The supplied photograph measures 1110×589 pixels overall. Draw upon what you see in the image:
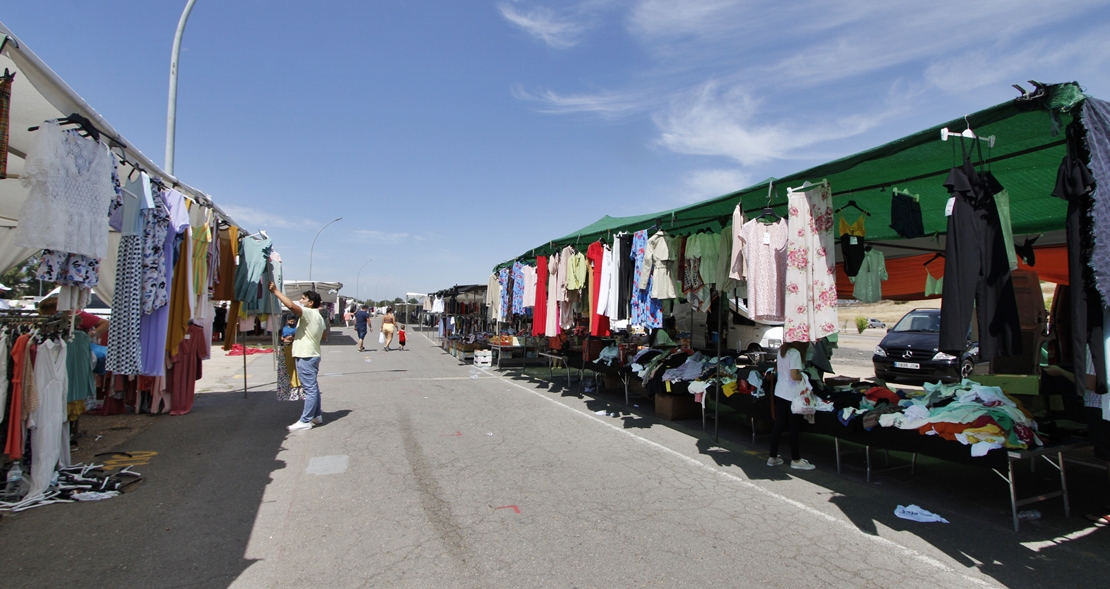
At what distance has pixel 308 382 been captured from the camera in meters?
7.61

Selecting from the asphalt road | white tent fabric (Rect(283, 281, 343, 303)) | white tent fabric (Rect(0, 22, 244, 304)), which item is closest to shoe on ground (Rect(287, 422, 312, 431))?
the asphalt road

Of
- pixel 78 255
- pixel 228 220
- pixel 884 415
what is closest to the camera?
pixel 78 255

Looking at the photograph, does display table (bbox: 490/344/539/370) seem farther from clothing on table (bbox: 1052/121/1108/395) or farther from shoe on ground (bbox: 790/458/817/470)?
clothing on table (bbox: 1052/121/1108/395)

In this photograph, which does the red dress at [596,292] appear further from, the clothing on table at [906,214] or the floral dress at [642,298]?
the clothing on table at [906,214]

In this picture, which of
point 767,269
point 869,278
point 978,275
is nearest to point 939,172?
point 767,269

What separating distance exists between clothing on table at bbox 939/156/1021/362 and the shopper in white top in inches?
78.4

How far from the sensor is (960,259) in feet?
12.9

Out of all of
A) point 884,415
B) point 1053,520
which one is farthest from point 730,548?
point 1053,520

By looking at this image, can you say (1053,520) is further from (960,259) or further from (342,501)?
(342,501)

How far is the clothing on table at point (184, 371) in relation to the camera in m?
8.38

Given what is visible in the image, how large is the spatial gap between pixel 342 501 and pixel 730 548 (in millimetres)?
3197

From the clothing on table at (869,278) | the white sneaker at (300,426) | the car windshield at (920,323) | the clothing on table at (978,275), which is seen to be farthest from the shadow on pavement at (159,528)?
the car windshield at (920,323)

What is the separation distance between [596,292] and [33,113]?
7.24 meters

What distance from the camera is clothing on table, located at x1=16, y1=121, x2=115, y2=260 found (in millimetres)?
3992
